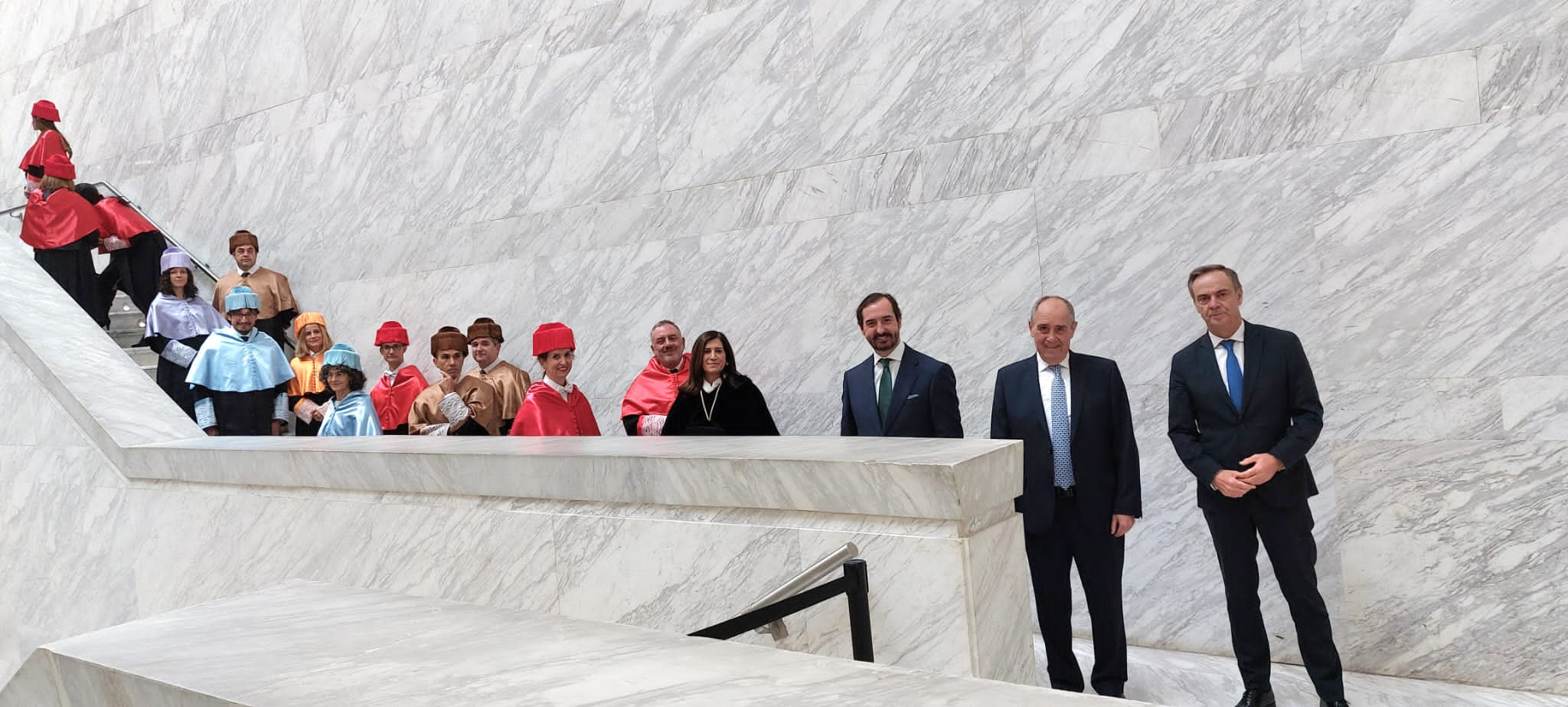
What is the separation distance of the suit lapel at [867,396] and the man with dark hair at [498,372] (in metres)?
3.09

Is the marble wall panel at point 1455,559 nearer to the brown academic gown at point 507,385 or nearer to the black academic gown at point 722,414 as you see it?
the black academic gown at point 722,414

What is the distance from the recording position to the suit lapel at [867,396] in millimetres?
5184

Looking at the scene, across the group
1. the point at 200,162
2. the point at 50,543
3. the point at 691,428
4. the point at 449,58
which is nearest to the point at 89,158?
the point at 200,162

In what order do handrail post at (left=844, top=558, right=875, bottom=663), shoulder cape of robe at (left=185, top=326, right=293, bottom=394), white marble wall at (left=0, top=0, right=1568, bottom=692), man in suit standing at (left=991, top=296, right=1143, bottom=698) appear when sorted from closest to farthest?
handrail post at (left=844, top=558, right=875, bottom=663)
man in suit standing at (left=991, top=296, right=1143, bottom=698)
white marble wall at (left=0, top=0, right=1568, bottom=692)
shoulder cape of robe at (left=185, top=326, right=293, bottom=394)

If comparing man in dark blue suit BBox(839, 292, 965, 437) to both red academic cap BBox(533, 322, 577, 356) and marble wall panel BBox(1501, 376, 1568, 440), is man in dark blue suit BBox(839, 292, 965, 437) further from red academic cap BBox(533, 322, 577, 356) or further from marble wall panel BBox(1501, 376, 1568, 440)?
marble wall panel BBox(1501, 376, 1568, 440)

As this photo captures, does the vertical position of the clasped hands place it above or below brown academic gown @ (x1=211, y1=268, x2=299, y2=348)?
below

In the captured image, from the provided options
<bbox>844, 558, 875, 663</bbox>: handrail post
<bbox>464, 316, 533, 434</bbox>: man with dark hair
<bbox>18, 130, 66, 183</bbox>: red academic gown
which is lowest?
<bbox>844, 558, 875, 663</bbox>: handrail post

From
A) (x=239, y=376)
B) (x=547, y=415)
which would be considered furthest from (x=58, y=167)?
(x=547, y=415)

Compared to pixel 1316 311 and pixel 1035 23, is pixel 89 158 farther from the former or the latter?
pixel 1316 311

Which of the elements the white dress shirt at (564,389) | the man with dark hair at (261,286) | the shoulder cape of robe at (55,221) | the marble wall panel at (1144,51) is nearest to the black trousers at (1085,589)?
the marble wall panel at (1144,51)

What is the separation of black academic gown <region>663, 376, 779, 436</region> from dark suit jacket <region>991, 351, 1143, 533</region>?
1.55 metres

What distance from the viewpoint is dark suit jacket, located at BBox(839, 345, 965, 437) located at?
16.5 ft

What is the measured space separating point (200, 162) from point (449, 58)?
3.50m

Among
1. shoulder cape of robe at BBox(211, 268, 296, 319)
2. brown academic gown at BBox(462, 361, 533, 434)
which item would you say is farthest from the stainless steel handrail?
shoulder cape of robe at BBox(211, 268, 296, 319)
